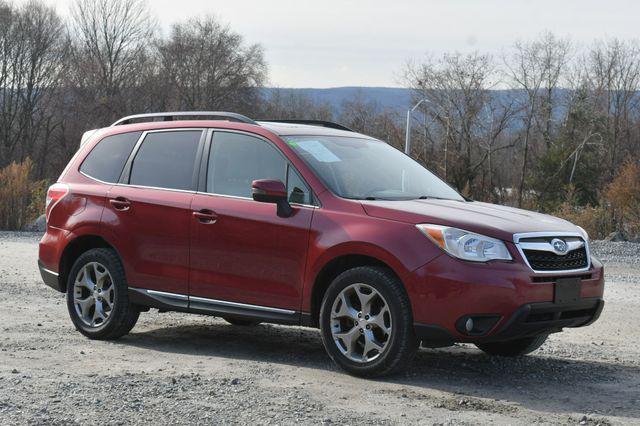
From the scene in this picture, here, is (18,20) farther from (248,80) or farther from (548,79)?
(548,79)

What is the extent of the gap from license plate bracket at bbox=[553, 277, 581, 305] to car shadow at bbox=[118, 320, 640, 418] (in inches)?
23.8

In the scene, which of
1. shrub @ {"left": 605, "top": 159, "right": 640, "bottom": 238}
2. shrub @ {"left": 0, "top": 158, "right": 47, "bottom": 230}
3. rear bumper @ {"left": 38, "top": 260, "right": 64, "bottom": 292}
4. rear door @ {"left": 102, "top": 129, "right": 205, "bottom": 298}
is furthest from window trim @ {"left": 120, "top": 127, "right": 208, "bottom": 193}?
shrub @ {"left": 605, "top": 159, "right": 640, "bottom": 238}

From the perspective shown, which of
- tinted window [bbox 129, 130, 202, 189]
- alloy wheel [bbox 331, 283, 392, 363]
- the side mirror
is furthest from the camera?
tinted window [bbox 129, 130, 202, 189]

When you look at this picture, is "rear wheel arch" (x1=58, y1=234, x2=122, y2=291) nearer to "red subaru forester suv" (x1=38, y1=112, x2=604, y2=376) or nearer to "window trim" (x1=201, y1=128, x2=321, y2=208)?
"red subaru forester suv" (x1=38, y1=112, x2=604, y2=376)

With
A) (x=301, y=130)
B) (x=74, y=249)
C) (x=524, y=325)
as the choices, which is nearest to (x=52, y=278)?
(x=74, y=249)

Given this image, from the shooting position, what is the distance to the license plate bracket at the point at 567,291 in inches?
258

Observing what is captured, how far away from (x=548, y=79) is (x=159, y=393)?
6732 centimetres

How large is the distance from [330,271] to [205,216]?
3.84ft

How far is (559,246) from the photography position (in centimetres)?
671

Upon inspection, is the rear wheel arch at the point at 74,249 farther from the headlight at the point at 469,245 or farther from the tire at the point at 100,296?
the headlight at the point at 469,245

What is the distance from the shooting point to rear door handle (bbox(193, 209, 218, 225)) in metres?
7.56

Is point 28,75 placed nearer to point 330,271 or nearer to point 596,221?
point 596,221

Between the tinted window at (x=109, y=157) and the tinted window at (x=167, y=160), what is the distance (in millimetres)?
173

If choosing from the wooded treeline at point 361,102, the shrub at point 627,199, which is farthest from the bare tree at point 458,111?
the shrub at point 627,199
